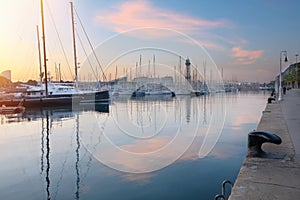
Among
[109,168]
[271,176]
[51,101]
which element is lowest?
[109,168]

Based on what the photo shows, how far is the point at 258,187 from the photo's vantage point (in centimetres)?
457

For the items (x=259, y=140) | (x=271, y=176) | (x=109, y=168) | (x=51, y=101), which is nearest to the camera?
(x=271, y=176)

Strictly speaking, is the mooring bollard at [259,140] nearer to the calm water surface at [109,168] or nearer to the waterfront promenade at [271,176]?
the waterfront promenade at [271,176]

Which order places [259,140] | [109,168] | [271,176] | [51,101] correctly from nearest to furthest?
[271,176]
[259,140]
[109,168]
[51,101]

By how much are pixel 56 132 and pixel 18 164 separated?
26.8 ft

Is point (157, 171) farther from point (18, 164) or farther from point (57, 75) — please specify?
point (57, 75)

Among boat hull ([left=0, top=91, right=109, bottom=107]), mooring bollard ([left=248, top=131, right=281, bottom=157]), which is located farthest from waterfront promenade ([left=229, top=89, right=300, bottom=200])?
boat hull ([left=0, top=91, right=109, bottom=107])

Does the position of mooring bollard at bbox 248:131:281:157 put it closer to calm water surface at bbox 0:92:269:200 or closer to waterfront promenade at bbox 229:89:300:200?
waterfront promenade at bbox 229:89:300:200

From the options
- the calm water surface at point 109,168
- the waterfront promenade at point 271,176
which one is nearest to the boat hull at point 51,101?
the calm water surface at point 109,168

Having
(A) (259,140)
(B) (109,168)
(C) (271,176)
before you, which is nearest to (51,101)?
(B) (109,168)

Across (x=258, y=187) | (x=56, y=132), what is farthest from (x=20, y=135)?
(x=258, y=187)

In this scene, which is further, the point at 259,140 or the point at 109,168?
the point at 109,168

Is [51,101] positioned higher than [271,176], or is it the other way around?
[51,101]

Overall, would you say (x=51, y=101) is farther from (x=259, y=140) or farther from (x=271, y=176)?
(x=271, y=176)
